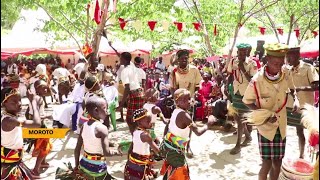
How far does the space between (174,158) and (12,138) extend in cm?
182

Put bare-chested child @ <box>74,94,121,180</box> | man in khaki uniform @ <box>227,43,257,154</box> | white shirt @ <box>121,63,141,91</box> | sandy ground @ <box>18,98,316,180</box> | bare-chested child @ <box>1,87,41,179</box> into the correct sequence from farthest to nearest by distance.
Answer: white shirt @ <box>121,63,141,91</box>
man in khaki uniform @ <box>227,43,257,154</box>
sandy ground @ <box>18,98,316,180</box>
bare-chested child @ <box>74,94,121,180</box>
bare-chested child @ <box>1,87,41,179</box>

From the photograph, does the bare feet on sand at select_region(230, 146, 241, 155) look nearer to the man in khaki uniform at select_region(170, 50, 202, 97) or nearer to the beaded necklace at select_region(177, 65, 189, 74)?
the man in khaki uniform at select_region(170, 50, 202, 97)

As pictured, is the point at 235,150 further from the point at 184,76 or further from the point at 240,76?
the point at 184,76

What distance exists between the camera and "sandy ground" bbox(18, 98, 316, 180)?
18.5 feet

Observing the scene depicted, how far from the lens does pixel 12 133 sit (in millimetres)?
3617

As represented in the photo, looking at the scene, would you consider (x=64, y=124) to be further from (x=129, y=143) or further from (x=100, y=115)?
(x=100, y=115)

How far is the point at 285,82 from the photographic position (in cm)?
422

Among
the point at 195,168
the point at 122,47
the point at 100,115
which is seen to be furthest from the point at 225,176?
the point at 122,47

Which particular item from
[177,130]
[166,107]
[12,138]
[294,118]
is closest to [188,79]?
[294,118]

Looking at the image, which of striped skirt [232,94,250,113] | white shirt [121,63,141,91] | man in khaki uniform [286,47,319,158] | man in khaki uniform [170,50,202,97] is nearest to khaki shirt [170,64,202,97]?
man in khaki uniform [170,50,202,97]

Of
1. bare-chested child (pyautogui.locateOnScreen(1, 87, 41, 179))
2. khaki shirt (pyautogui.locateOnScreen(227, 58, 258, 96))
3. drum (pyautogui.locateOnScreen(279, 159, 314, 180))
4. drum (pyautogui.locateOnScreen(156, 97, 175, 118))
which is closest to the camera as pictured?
bare-chested child (pyautogui.locateOnScreen(1, 87, 41, 179))

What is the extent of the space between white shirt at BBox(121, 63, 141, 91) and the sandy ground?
1.45 m

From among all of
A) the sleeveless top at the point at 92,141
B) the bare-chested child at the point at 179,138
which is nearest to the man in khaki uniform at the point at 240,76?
the bare-chested child at the point at 179,138

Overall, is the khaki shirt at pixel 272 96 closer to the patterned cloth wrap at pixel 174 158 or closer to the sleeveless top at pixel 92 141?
the patterned cloth wrap at pixel 174 158
